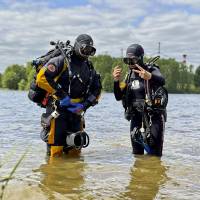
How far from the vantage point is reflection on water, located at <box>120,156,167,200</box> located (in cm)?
472

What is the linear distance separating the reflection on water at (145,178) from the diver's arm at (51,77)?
4.99ft

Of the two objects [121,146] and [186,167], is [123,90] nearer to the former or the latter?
[186,167]

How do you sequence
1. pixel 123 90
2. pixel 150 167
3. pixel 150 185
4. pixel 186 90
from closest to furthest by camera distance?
pixel 150 185 → pixel 150 167 → pixel 123 90 → pixel 186 90

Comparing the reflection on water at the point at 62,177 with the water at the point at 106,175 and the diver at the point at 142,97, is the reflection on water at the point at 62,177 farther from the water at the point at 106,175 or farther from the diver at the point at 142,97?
the diver at the point at 142,97

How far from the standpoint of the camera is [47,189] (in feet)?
15.5

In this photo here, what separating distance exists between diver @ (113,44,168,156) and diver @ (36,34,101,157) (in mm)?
448

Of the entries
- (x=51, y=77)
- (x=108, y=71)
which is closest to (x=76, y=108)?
(x=51, y=77)

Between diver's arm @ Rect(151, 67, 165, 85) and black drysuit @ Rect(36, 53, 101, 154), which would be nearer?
black drysuit @ Rect(36, 53, 101, 154)

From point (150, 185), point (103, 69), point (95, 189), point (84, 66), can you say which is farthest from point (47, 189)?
point (103, 69)

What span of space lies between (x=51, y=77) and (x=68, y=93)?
41 centimetres

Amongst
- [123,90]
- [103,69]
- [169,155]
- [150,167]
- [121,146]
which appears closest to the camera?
[150,167]

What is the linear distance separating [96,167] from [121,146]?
276 centimetres

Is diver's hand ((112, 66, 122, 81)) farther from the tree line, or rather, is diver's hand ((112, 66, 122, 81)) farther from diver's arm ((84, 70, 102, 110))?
the tree line

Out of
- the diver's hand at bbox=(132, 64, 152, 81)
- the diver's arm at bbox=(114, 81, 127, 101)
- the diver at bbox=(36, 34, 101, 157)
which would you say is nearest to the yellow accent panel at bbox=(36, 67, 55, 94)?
the diver at bbox=(36, 34, 101, 157)
